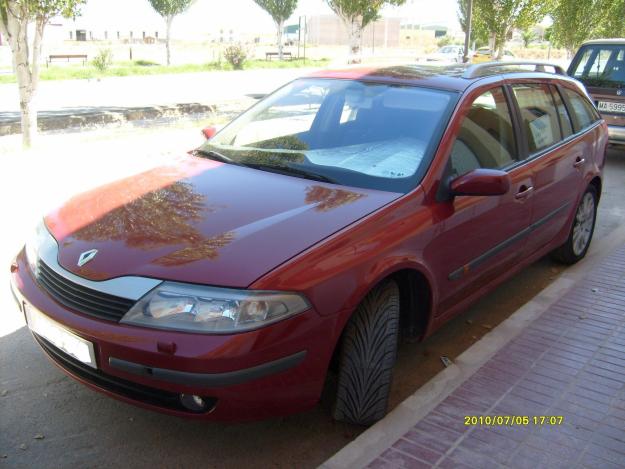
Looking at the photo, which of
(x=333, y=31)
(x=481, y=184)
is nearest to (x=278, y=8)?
(x=333, y=31)

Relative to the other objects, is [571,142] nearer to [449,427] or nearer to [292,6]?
[449,427]

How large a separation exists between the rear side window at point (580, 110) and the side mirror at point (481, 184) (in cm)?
201

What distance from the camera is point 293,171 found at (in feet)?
10.9

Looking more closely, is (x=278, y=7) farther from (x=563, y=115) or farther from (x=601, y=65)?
(x=563, y=115)

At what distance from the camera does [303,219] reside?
8.95ft

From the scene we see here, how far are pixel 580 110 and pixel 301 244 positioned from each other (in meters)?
3.40

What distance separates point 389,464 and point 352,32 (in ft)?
77.8

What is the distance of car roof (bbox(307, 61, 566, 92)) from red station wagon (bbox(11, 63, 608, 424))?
18 mm

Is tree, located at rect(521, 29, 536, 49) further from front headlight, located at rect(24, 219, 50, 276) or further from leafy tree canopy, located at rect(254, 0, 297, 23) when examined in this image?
front headlight, located at rect(24, 219, 50, 276)

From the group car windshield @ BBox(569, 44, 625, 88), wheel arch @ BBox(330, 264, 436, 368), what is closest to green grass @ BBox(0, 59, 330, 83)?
car windshield @ BBox(569, 44, 625, 88)

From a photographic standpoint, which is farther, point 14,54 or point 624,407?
point 14,54

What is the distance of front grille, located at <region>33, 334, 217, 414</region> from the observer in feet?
8.04

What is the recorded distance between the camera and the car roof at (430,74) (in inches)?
144

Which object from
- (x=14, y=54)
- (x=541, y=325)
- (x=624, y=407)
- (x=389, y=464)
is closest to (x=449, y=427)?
(x=389, y=464)
